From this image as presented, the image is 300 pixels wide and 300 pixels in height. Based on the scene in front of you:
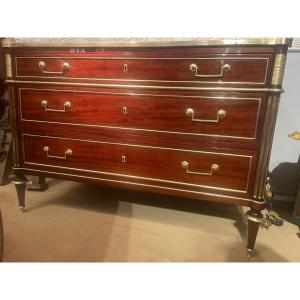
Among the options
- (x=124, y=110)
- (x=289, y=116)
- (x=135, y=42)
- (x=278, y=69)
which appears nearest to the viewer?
(x=278, y=69)

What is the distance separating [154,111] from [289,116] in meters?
1.00

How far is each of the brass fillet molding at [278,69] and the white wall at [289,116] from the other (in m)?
0.72

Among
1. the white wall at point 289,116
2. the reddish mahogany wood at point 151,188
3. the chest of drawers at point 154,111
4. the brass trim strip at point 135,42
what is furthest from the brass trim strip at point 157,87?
the white wall at point 289,116

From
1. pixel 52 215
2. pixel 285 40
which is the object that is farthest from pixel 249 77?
pixel 52 215

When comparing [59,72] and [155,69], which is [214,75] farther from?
[59,72]

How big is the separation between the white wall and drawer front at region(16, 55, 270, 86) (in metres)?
0.74

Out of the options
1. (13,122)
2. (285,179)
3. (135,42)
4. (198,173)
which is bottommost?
(285,179)

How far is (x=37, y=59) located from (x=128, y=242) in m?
1.05

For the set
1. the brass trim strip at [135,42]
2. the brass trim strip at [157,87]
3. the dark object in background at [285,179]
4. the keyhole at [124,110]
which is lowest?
the dark object in background at [285,179]

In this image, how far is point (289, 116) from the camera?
1711 millimetres

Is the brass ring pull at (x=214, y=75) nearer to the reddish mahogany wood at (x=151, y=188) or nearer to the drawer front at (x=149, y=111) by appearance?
the drawer front at (x=149, y=111)

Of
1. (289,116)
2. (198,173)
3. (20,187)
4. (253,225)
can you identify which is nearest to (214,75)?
(198,173)

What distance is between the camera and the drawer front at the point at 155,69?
3.54 ft
